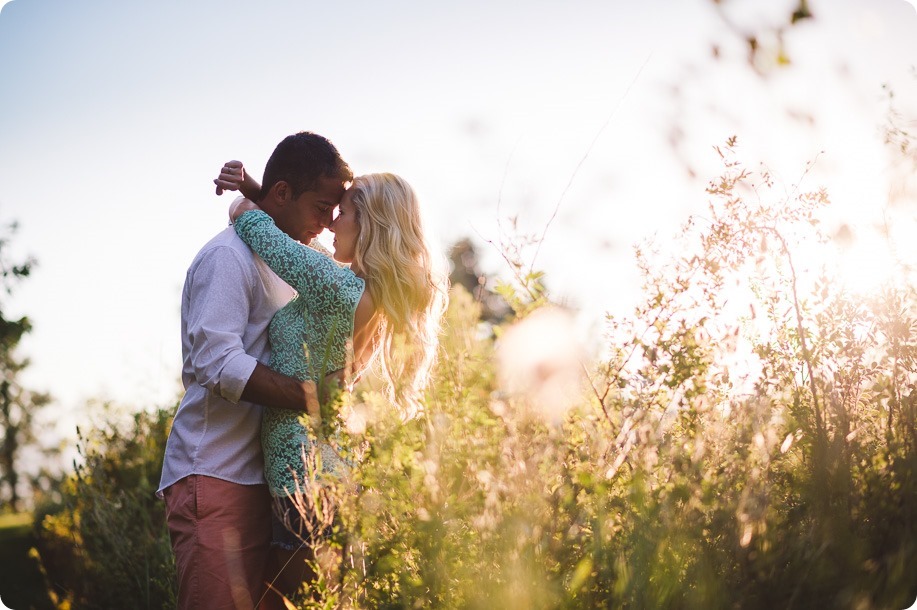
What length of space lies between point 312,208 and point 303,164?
214 mm

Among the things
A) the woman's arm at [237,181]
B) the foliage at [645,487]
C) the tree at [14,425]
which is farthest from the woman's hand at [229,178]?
the tree at [14,425]

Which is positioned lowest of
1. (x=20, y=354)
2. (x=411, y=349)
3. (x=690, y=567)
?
Result: (x=690, y=567)

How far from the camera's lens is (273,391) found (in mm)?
2914

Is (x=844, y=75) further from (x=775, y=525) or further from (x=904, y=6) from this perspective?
(x=775, y=525)

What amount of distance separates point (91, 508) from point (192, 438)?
13.0 feet

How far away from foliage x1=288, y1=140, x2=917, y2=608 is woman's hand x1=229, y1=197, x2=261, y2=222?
125 cm

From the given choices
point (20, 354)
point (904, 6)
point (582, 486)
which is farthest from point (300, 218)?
point (20, 354)

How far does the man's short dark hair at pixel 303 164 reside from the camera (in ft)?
11.7

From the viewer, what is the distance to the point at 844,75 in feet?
8.73

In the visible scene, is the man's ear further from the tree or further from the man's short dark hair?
the tree

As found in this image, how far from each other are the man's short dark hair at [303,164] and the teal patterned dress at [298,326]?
17.4 inches

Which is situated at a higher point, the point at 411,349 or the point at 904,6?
the point at 904,6

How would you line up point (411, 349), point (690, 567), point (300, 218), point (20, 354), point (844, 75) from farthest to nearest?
point (20, 354) → point (300, 218) → point (411, 349) → point (844, 75) → point (690, 567)

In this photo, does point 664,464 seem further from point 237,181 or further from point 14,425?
point 14,425
